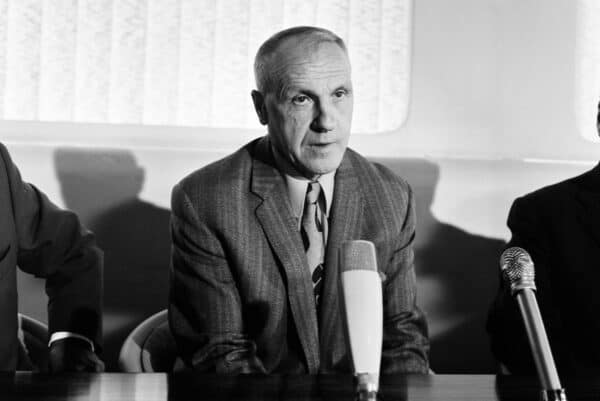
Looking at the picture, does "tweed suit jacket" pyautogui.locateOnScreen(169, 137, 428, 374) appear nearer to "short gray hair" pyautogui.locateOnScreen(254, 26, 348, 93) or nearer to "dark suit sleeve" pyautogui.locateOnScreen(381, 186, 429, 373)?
"dark suit sleeve" pyautogui.locateOnScreen(381, 186, 429, 373)

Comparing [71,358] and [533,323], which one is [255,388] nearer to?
[533,323]

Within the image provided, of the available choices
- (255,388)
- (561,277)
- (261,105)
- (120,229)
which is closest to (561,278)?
(561,277)

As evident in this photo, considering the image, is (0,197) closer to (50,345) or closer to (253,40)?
(50,345)

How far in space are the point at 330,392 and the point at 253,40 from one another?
1.66 metres

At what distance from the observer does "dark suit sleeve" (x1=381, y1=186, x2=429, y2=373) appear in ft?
6.18

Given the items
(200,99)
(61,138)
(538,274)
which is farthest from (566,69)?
(61,138)

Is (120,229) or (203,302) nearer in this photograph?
(203,302)

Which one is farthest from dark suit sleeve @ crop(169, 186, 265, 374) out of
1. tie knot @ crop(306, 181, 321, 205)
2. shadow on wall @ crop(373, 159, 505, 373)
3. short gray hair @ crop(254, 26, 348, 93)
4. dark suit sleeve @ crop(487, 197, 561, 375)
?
shadow on wall @ crop(373, 159, 505, 373)

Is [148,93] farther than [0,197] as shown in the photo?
Yes

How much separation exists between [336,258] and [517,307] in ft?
1.53

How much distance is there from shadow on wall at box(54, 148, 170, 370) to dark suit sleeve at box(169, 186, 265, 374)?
758 millimetres

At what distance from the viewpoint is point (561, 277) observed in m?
2.23

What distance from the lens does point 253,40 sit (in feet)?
9.02

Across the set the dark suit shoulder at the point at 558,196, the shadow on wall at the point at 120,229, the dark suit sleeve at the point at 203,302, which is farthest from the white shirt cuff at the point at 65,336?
the dark suit shoulder at the point at 558,196
